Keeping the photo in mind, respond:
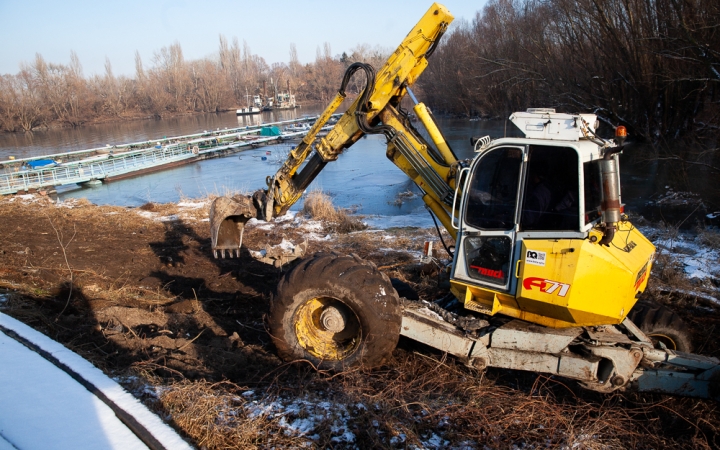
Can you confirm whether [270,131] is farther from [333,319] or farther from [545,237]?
[545,237]

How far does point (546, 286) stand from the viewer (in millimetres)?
4051

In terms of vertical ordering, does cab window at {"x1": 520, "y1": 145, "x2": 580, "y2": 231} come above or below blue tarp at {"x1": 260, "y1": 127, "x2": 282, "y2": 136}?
below

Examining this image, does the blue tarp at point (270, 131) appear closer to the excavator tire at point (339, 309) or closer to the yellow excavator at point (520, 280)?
the yellow excavator at point (520, 280)

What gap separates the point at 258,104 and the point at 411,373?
266 feet

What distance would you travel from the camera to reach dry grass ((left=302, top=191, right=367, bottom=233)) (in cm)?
1272

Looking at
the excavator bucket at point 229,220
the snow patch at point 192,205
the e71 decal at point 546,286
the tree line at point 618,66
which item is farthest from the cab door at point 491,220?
the tree line at point 618,66

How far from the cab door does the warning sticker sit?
179 mm

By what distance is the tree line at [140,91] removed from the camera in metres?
64.1

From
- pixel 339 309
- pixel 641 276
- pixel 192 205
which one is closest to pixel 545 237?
pixel 641 276

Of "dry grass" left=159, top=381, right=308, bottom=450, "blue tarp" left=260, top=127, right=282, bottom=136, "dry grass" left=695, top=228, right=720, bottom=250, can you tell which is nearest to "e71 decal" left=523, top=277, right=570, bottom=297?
"dry grass" left=159, top=381, right=308, bottom=450

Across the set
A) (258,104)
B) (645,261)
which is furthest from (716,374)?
(258,104)

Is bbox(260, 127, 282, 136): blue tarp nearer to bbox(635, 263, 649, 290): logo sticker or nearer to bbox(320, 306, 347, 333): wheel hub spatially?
bbox(320, 306, 347, 333): wheel hub

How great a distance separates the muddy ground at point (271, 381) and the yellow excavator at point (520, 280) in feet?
1.12

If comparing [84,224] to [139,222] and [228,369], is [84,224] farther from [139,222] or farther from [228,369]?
[228,369]
